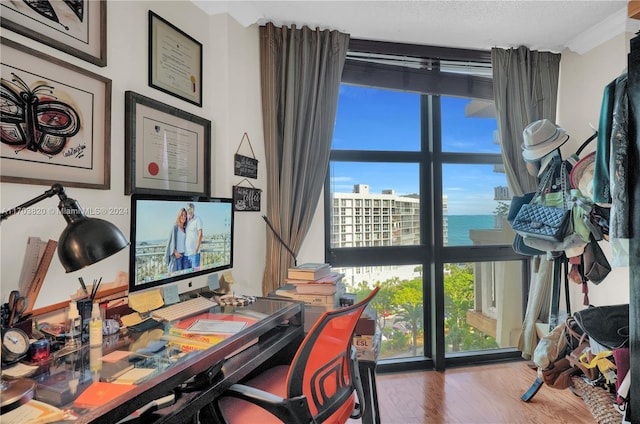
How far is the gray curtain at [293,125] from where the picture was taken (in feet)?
7.47

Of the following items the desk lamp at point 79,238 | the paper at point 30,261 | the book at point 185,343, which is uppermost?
the desk lamp at point 79,238

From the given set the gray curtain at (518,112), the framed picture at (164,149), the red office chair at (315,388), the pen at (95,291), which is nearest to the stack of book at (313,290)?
the red office chair at (315,388)

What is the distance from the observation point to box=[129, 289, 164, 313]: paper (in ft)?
4.47

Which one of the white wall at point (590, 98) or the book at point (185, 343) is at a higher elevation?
the white wall at point (590, 98)

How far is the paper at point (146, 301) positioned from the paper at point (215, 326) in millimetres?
211

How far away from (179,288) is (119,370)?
75 centimetres

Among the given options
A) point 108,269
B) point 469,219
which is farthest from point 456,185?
point 108,269

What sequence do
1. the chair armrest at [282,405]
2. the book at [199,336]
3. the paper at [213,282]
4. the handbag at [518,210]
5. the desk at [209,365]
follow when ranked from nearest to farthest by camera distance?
the desk at [209,365] → the chair armrest at [282,405] → the book at [199,336] → the paper at [213,282] → the handbag at [518,210]

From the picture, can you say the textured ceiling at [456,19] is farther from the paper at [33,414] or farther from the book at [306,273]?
the paper at [33,414]

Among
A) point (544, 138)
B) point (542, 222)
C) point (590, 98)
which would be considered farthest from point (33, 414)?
point (590, 98)

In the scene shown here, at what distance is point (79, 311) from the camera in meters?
1.21

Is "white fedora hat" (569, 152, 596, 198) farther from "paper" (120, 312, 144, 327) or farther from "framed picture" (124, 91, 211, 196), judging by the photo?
"paper" (120, 312, 144, 327)

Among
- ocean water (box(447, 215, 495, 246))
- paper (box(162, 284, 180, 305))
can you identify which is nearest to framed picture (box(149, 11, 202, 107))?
paper (box(162, 284, 180, 305))

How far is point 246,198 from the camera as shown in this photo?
212 cm
